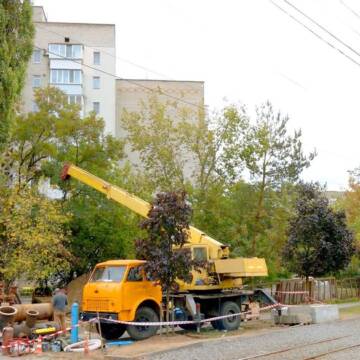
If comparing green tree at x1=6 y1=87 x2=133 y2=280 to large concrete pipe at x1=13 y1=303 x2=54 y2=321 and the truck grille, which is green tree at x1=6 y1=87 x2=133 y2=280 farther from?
the truck grille

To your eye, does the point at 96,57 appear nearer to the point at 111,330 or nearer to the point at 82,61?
the point at 82,61

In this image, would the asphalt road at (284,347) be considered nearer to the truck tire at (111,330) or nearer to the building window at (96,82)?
the truck tire at (111,330)

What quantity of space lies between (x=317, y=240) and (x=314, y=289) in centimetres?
510

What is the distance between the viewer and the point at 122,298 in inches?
705

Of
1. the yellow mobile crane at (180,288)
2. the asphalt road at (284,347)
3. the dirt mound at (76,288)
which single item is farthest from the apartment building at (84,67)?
the asphalt road at (284,347)

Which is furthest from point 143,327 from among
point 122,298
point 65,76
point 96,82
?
point 96,82

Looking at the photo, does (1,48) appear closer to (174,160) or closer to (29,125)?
(29,125)

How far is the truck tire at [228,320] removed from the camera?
20.5 meters

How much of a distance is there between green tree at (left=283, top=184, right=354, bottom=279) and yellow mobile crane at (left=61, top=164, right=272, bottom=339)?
5.85 m

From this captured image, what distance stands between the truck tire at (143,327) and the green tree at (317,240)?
1045cm

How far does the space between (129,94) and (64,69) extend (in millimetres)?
8735

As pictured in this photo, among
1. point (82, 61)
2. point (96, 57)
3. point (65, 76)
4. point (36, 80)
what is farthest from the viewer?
point (96, 57)

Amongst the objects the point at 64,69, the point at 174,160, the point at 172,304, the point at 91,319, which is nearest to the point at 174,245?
the point at 172,304

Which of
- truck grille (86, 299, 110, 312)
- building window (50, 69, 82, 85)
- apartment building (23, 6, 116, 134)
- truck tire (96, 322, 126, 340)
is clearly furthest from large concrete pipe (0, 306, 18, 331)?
building window (50, 69, 82, 85)
